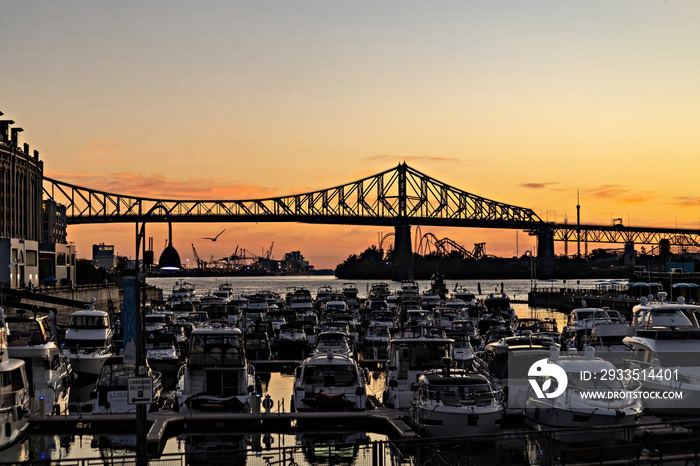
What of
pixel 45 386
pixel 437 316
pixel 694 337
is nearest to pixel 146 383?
pixel 45 386

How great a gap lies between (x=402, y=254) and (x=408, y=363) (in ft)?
535

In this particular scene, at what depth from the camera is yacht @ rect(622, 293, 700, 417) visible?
22359mm

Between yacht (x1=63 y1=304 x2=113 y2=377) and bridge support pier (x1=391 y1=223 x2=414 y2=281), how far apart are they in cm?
14648

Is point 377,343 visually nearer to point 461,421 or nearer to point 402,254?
point 461,421

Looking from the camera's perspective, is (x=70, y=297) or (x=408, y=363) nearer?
(x=408, y=363)

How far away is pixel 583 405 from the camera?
19.0m

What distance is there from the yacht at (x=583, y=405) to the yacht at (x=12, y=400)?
11.9m

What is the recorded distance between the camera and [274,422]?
22062 millimetres

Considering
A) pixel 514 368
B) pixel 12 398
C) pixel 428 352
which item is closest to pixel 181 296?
pixel 428 352

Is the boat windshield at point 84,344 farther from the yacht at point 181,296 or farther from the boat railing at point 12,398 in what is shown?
the yacht at point 181,296

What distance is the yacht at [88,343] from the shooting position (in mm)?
32031

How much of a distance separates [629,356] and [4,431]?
763 inches

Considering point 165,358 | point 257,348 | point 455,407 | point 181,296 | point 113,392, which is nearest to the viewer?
point 455,407

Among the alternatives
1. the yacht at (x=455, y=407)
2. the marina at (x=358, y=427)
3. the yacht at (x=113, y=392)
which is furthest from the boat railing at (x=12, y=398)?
the yacht at (x=455, y=407)
